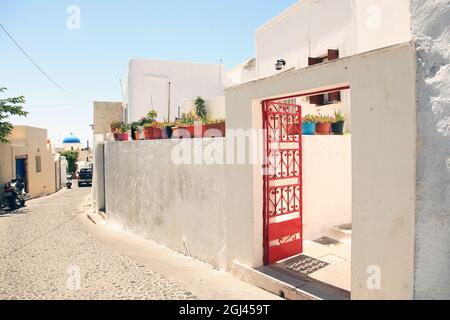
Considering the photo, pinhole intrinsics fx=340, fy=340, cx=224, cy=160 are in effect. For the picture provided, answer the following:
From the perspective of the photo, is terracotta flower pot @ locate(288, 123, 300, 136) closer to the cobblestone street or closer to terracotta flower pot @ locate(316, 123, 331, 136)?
terracotta flower pot @ locate(316, 123, 331, 136)

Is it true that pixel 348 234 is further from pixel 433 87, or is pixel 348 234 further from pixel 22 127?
pixel 22 127

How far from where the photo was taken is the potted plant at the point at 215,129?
618 centimetres

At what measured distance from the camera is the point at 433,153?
3.14 metres

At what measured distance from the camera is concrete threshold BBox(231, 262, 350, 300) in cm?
422

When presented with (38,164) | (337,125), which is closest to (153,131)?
(337,125)

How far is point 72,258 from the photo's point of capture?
727 centimetres

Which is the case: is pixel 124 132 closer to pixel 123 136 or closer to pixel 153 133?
pixel 123 136

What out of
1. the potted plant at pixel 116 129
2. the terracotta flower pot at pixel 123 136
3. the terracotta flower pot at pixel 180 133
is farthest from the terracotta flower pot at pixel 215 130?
the potted plant at pixel 116 129

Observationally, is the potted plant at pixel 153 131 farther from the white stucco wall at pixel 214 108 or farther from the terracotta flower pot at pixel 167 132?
the white stucco wall at pixel 214 108

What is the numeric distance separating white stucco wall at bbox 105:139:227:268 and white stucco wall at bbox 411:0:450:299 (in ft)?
10.8

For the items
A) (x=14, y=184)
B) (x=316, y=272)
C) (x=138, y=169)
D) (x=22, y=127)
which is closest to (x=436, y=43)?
(x=316, y=272)

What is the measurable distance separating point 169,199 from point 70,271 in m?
2.53

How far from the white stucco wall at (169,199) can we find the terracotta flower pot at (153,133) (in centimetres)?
19

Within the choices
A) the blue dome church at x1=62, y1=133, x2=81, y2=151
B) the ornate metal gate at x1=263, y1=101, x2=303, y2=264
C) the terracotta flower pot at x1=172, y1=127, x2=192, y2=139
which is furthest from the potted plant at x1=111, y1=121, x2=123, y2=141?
A: the blue dome church at x1=62, y1=133, x2=81, y2=151
